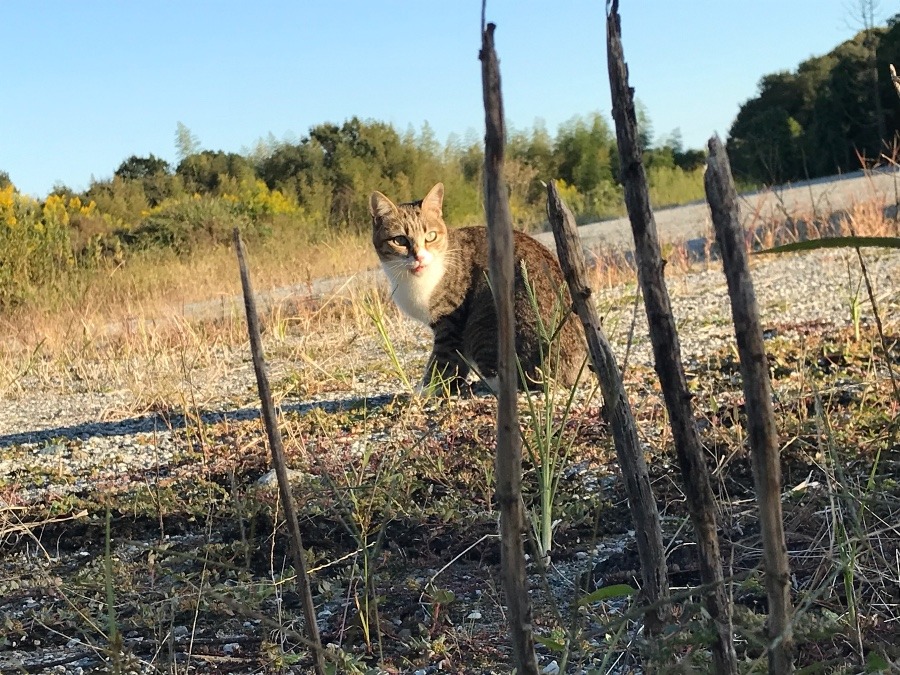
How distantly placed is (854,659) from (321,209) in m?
18.4

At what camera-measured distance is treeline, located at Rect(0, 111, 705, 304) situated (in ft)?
50.9

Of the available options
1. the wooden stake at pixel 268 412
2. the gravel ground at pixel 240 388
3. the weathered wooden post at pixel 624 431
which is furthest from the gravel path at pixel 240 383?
the wooden stake at pixel 268 412

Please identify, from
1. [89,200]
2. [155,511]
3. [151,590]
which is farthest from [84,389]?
[89,200]

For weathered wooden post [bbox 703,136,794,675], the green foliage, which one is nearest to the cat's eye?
weathered wooden post [bbox 703,136,794,675]

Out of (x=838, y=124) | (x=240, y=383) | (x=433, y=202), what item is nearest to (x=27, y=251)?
(x=240, y=383)

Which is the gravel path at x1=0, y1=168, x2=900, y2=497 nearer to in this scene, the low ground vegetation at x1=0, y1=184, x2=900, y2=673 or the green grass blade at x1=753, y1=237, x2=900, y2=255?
the low ground vegetation at x1=0, y1=184, x2=900, y2=673

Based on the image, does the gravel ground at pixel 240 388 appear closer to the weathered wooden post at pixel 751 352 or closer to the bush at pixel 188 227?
the weathered wooden post at pixel 751 352

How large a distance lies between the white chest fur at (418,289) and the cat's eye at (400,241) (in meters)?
0.16

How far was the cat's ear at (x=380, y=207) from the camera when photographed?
5.07m

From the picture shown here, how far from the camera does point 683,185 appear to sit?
21766mm

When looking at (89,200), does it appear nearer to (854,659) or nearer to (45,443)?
(45,443)

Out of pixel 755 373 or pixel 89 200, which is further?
pixel 89 200

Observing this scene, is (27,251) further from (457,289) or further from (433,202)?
(457,289)

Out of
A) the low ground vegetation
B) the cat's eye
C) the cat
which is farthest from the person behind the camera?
the cat's eye
